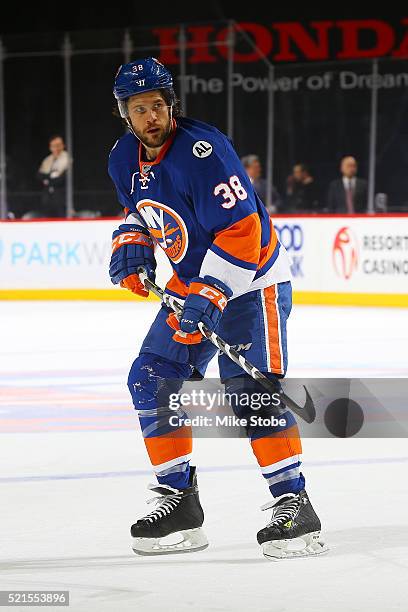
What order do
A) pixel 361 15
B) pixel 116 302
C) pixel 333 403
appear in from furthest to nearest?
pixel 361 15 < pixel 116 302 < pixel 333 403

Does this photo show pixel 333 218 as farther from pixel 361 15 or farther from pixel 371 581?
pixel 371 581

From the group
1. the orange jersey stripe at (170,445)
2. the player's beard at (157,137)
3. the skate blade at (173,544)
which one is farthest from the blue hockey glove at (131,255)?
the skate blade at (173,544)

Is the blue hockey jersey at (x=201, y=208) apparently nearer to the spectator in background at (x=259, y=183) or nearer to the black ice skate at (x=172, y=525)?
the black ice skate at (x=172, y=525)

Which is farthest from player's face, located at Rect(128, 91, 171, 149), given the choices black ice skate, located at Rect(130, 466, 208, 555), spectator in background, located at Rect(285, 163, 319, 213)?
spectator in background, located at Rect(285, 163, 319, 213)

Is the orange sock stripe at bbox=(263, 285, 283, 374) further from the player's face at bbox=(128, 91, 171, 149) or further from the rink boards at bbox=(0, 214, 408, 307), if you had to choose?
the rink boards at bbox=(0, 214, 408, 307)

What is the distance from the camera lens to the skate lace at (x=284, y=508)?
2.57 metres

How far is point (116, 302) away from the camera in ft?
31.3

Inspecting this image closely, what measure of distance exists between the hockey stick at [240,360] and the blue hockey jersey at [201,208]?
0.14 feet

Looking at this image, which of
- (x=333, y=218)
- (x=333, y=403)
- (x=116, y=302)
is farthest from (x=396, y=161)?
(x=333, y=403)

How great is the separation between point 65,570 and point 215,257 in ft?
2.35

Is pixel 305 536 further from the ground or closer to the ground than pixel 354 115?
closer to the ground

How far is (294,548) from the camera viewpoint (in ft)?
8.22

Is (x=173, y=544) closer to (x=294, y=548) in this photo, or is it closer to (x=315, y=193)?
(x=294, y=548)

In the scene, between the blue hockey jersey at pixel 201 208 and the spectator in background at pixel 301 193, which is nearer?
the blue hockey jersey at pixel 201 208
